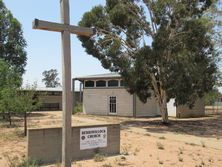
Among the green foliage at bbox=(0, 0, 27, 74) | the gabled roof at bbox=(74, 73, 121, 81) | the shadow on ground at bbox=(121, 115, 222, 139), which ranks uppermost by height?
the green foliage at bbox=(0, 0, 27, 74)

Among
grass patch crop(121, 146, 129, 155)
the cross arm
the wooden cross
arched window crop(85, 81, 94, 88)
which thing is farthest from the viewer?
arched window crop(85, 81, 94, 88)

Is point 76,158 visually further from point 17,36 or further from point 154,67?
point 17,36

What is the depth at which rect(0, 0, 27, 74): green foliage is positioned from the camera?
3997cm

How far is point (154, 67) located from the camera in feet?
86.9

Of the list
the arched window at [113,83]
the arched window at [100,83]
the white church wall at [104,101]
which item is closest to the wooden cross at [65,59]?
the white church wall at [104,101]

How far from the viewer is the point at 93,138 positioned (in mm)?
12719

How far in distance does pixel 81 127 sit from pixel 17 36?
30749 mm

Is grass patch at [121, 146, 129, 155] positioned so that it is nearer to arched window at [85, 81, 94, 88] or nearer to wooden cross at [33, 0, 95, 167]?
wooden cross at [33, 0, 95, 167]

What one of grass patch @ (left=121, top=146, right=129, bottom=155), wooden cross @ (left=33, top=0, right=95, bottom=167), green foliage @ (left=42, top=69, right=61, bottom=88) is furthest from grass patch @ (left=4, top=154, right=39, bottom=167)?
A: green foliage @ (left=42, top=69, right=61, bottom=88)

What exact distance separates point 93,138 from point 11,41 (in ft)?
98.0

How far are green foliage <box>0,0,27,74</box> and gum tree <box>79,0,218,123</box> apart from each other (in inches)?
573

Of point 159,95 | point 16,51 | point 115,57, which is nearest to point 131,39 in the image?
point 115,57

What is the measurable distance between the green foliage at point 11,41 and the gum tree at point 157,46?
47.8ft

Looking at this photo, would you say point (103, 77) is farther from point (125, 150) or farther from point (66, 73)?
point (66, 73)
